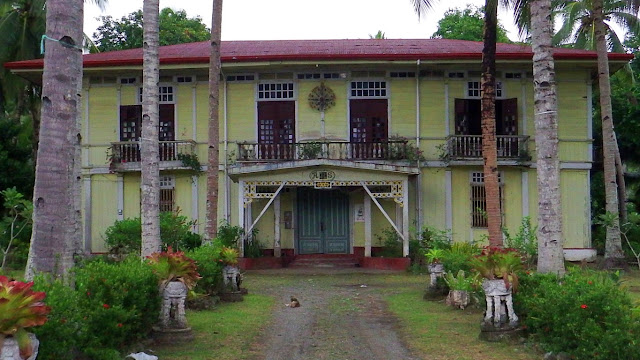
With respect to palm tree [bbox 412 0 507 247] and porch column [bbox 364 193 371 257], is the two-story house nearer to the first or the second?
porch column [bbox 364 193 371 257]

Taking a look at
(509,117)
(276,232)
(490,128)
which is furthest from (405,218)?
(490,128)

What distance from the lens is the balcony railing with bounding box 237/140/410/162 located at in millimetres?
23197

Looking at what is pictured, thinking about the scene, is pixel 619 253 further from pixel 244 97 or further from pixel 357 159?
pixel 244 97

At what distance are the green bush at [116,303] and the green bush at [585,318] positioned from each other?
4604 mm

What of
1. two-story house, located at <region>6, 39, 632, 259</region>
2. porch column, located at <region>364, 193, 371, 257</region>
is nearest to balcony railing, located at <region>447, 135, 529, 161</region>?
two-story house, located at <region>6, 39, 632, 259</region>

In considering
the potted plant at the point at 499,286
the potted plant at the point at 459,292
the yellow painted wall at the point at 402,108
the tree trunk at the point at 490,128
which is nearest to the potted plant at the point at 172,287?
the potted plant at the point at 499,286

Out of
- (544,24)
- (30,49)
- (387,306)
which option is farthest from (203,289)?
(30,49)

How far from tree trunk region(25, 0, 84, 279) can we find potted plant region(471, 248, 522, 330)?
522cm

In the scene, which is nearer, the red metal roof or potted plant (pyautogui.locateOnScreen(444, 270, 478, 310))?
potted plant (pyautogui.locateOnScreen(444, 270, 478, 310))

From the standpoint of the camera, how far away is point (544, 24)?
10.9 m

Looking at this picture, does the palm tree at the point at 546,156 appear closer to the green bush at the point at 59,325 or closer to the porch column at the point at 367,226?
the green bush at the point at 59,325

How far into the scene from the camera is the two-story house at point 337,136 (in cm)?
2345

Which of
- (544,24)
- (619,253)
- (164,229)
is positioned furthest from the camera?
(619,253)

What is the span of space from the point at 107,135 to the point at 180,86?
2741 millimetres
